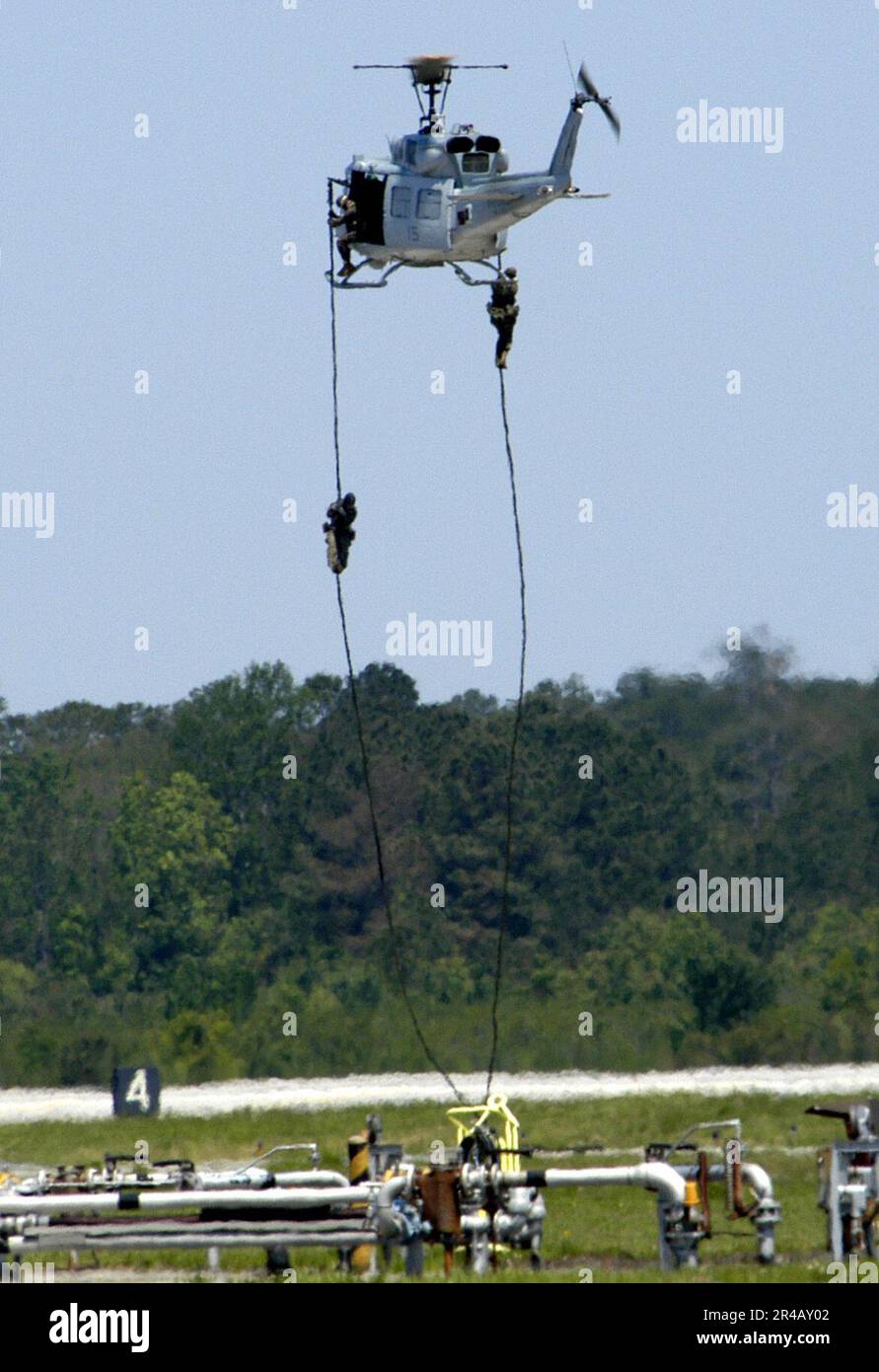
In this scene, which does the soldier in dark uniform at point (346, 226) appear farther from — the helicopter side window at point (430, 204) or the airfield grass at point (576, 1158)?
the airfield grass at point (576, 1158)

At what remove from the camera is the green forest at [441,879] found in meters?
47.3

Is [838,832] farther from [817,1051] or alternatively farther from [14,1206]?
[14,1206]

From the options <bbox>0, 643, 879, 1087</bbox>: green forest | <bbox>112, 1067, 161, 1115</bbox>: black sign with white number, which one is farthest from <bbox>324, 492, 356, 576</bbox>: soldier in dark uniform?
<bbox>0, 643, 879, 1087</bbox>: green forest

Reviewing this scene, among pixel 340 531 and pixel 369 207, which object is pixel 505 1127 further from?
pixel 369 207

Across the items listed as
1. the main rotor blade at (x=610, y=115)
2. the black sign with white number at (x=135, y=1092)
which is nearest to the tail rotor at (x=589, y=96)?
the main rotor blade at (x=610, y=115)

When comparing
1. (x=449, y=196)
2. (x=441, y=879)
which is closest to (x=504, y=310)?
(x=449, y=196)

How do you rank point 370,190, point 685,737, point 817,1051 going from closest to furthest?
point 370,190
point 817,1051
point 685,737

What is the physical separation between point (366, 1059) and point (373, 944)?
13454 millimetres

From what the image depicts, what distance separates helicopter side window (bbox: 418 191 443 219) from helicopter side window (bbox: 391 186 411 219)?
11 cm

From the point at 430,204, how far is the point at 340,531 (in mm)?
2689

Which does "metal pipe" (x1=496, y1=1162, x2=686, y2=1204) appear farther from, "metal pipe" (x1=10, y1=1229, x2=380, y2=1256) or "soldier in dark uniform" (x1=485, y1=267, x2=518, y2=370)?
"soldier in dark uniform" (x1=485, y1=267, x2=518, y2=370)

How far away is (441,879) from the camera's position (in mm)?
60969

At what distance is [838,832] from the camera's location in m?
53.5
